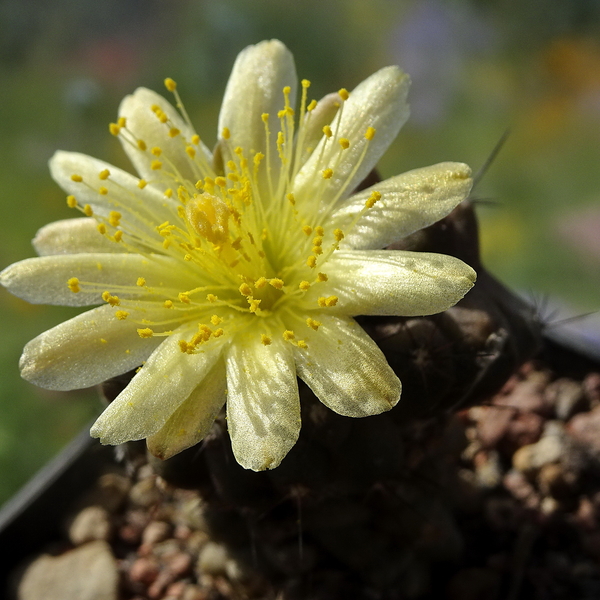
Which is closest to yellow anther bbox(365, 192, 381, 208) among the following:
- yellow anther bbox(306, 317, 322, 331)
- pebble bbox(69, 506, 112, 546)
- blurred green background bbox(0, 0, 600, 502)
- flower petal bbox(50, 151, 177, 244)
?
yellow anther bbox(306, 317, 322, 331)

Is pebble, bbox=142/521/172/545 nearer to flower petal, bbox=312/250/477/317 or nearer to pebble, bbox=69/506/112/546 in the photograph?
pebble, bbox=69/506/112/546

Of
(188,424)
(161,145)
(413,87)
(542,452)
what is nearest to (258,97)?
(161,145)

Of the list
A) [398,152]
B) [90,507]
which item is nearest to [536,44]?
[398,152]

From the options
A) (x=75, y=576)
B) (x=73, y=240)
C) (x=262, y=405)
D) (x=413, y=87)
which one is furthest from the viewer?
(x=413, y=87)

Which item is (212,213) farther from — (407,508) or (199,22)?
(199,22)

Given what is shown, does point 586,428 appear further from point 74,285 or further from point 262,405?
point 74,285
